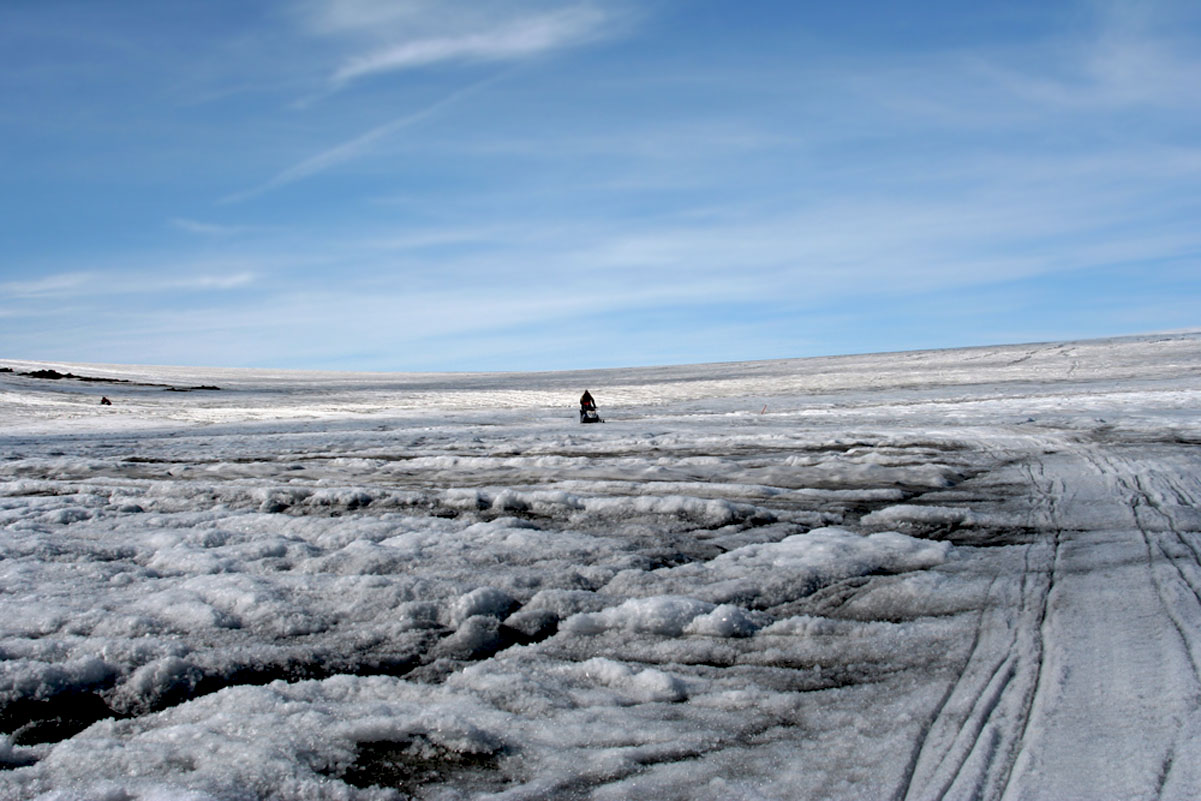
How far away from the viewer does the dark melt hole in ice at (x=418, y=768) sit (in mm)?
2787

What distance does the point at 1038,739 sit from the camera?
9.46ft

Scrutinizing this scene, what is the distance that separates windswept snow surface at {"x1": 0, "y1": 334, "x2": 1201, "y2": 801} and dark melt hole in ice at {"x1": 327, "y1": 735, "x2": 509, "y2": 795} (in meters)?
0.01

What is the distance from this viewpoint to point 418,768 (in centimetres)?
289

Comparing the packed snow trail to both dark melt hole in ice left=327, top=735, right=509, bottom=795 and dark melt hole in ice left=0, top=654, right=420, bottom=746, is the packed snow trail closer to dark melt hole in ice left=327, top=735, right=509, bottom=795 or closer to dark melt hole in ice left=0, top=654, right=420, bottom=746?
dark melt hole in ice left=327, top=735, right=509, bottom=795

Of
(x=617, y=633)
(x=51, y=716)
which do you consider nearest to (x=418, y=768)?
(x=617, y=633)

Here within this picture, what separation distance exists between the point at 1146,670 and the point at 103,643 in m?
4.65

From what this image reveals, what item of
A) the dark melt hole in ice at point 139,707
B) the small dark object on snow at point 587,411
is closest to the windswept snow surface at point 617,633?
the dark melt hole in ice at point 139,707

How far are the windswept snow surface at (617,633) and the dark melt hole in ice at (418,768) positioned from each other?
1 centimetres

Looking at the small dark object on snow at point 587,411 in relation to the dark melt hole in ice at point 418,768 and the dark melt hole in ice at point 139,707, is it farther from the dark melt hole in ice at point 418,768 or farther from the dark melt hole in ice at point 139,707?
the dark melt hole in ice at point 418,768

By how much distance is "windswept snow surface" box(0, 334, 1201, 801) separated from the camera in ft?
9.29

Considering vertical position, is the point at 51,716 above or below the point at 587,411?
below

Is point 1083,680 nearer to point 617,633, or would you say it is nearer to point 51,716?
point 617,633

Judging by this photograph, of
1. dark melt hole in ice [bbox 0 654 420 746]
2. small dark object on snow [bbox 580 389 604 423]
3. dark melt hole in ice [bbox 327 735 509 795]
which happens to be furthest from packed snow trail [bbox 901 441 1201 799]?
small dark object on snow [bbox 580 389 604 423]

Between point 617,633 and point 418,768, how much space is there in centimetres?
149
